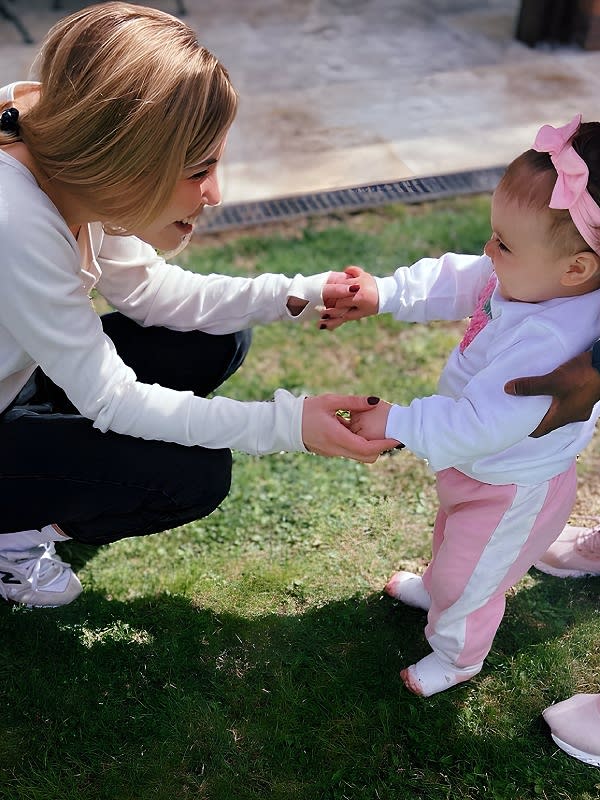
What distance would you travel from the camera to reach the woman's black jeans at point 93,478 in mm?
2068

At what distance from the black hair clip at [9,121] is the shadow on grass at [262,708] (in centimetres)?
122

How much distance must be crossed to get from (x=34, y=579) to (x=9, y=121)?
3.79 feet

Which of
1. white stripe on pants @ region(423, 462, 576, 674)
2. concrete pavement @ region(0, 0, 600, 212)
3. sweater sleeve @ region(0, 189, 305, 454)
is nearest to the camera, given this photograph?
sweater sleeve @ region(0, 189, 305, 454)

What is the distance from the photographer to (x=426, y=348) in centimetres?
326

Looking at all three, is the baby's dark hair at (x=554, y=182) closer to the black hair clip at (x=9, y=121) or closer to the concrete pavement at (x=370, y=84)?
the black hair clip at (x=9, y=121)

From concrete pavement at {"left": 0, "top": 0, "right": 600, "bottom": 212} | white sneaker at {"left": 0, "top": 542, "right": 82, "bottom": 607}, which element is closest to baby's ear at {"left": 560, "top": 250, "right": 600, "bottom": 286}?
white sneaker at {"left": 0, "top": 542, "right": 82, "bottom": 607}

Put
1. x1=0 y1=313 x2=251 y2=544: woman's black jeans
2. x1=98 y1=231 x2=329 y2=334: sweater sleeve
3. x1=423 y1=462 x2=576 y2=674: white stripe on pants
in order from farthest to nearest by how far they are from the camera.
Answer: x1=98 y1=231 x2=329 y2=334: sweater sleeve < x1=0 y1=313 x2=251 y2=544: woman's black jeans < x1=423 y1=462 x2=576 y2=674: white stripe on pants

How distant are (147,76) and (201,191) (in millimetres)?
266

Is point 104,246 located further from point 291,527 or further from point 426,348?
point 426,348

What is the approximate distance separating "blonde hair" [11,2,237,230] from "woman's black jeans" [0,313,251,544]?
1.88 ft

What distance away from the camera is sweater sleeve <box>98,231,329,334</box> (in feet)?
7.57

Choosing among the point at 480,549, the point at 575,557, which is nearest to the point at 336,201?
the point at 575,557

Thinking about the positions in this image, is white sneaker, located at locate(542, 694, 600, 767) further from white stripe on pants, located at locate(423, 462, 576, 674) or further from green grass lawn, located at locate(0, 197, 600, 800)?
white stripe on pants, located at locate(423, 462, 576, 674)

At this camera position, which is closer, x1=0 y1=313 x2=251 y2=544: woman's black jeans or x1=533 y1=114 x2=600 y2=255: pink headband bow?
x1=533 y1=114 x2=600 y2=255: pink headband bow
